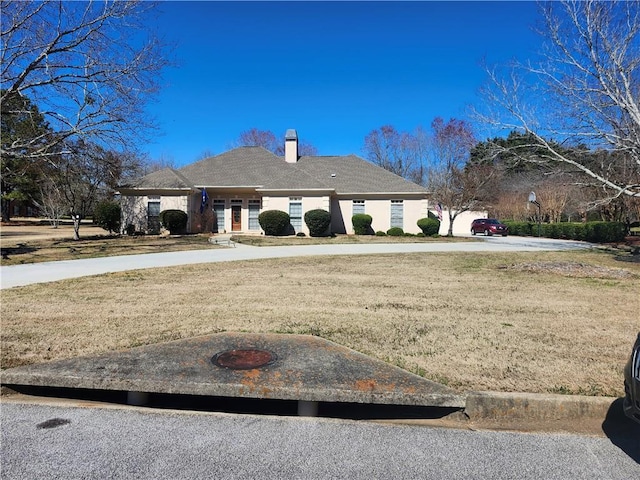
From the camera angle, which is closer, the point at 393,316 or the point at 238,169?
the point at 393,316

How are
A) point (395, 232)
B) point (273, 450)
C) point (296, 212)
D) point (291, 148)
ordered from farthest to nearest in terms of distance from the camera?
1. point (291, 148)
2. point (395, 232)
3. point (296, 212)
4. point (273, 450)

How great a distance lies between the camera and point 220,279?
9.42 m

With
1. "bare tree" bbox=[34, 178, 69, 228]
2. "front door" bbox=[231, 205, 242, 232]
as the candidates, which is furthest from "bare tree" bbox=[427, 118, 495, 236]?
"bare tree" bbox=[34, 178, 69, 228]

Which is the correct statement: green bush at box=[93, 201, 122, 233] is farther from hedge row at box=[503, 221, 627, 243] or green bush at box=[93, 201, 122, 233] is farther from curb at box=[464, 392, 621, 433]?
hedge row at box=[503, 221, 627, 243]

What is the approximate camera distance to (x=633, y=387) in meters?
2.52

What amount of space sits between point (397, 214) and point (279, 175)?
8.16 meters

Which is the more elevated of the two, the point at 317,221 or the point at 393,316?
the point at 317,221

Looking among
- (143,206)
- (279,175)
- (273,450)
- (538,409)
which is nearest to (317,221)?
(279,175)

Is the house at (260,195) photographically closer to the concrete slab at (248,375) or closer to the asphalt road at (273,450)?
the concrete slab at (248,375)

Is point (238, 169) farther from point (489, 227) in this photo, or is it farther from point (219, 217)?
point (489, 227)

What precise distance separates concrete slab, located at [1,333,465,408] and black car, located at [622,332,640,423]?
3.54ft

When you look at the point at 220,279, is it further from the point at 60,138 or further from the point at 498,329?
the point at 60,138

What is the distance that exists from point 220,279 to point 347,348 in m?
5.67

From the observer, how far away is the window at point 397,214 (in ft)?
87.6
